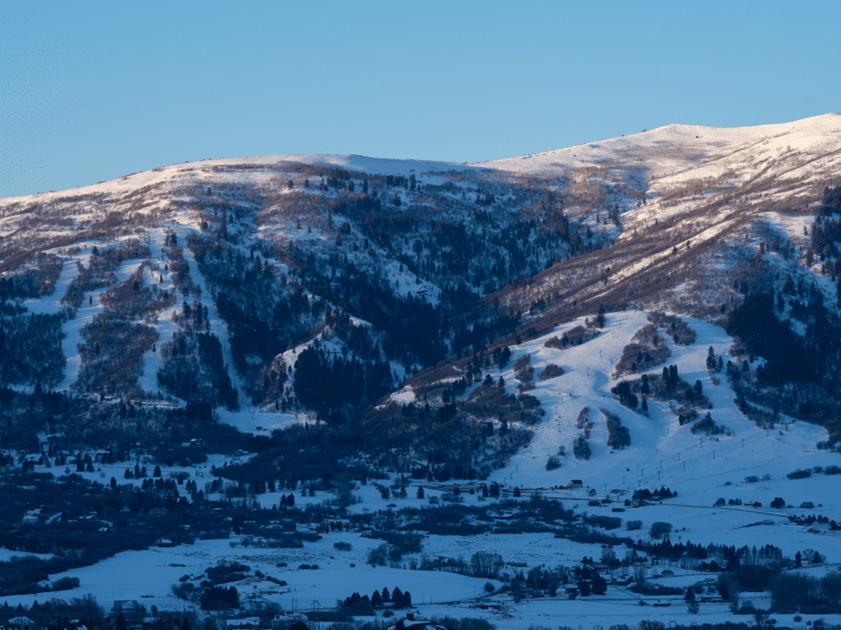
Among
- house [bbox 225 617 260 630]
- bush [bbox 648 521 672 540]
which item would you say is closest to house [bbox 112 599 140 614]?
house [bbox 225 617 260 630]

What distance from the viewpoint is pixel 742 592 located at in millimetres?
154500

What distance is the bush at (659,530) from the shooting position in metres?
193

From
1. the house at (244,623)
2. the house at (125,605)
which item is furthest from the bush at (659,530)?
the house at (125,605)

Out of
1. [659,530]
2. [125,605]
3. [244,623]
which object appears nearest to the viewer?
[244,623]

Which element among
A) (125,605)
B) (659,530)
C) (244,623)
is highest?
(659,530)

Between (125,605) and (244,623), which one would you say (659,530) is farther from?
(125,605)

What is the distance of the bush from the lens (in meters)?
193

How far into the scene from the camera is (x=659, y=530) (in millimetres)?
194875

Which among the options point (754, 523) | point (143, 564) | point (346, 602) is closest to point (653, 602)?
point (346, 602)

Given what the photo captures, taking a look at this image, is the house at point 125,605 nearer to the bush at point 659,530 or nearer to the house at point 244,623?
the house at point 244,623

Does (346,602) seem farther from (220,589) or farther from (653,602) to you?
(653,602)

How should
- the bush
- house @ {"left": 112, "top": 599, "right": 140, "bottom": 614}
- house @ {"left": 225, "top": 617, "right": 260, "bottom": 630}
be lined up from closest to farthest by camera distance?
house @ {"left": 225, "top": 617, "right": 260, "bottom": 630} → house @ {"left": 112, "top": 599, "right": 140, "bottom": 614} → the bush

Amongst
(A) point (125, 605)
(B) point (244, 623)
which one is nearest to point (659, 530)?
(B) point (244, 623)

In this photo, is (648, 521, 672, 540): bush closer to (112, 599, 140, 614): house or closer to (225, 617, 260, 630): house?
(225, 617, 260, 630): house
